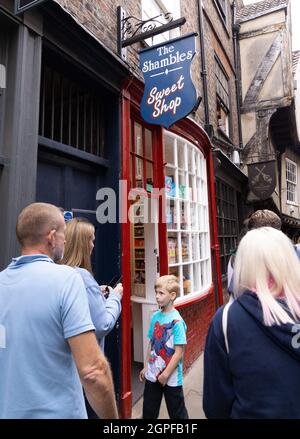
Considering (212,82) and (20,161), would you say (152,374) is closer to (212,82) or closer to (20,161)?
(20,161)

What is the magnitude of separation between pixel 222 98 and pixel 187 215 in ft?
16.4

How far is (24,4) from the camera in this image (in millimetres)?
2391

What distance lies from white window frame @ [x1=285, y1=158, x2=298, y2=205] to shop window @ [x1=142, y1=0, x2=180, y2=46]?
10.1 meters

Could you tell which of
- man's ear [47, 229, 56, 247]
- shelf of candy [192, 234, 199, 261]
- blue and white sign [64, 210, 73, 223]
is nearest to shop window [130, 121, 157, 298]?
shelf of candy [192, 234, 199, 261]

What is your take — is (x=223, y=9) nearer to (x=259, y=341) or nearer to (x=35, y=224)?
(x=35, y=224)

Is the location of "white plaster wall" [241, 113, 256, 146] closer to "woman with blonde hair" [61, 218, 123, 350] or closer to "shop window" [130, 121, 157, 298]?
"shop window" [130, 121, 157, 298]

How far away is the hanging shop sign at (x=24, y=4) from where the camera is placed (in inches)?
91.4

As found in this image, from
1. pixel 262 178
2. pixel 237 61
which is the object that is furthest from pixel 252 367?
pixel 237 61

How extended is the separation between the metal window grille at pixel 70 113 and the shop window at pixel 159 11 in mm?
1648

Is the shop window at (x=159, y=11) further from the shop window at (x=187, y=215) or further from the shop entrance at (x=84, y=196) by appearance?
the shop entrance at (x=84, y=196)

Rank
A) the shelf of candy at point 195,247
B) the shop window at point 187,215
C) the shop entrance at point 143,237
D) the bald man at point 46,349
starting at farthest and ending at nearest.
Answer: the shelf of candy at point 195,247 → the shop window at point 187,215 → the shop entrance at point 143,237 → the bald man at point 46,349

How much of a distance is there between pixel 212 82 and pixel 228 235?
12.8 ft

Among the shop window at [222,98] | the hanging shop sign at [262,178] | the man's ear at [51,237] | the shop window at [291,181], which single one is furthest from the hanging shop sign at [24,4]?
the shop window at [291,181]

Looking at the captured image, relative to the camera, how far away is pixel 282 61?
992cm
